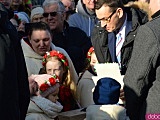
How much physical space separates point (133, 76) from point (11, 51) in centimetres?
111

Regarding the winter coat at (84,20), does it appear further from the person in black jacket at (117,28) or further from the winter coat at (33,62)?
the person in black jacket at (117,28)

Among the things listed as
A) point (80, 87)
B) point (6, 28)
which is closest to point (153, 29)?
point (6, 28)

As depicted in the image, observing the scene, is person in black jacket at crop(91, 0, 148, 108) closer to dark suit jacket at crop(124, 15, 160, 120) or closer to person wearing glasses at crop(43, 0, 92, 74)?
person wearing glasses at crop(43, 0, 92, 74)

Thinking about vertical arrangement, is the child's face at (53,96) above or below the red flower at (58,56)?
below

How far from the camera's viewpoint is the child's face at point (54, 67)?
4.54m

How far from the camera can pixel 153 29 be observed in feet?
11.0

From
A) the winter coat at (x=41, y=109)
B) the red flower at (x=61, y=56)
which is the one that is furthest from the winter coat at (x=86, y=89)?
the winter coat at (x=41, y=109)

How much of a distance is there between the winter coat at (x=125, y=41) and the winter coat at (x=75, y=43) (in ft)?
2.00

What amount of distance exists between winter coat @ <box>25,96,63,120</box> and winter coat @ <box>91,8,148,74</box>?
2.98 feet

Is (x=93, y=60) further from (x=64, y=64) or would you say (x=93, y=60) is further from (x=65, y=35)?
(x=65, y=35)

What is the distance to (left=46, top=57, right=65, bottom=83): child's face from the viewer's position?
4.54m

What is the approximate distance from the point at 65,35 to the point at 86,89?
1429 millimetres

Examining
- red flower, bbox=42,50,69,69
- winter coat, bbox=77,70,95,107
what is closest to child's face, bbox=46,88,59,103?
winter coat, bbox=77,70,95,107

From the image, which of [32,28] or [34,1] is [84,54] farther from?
[34,1]
